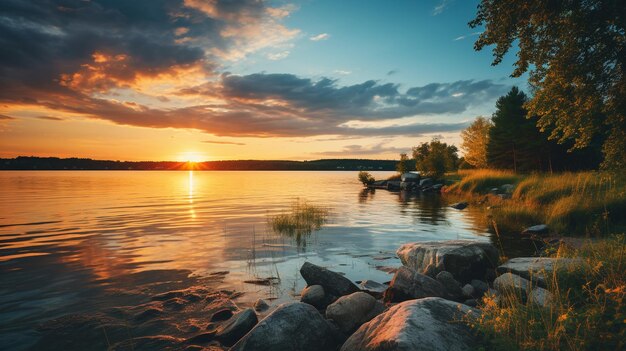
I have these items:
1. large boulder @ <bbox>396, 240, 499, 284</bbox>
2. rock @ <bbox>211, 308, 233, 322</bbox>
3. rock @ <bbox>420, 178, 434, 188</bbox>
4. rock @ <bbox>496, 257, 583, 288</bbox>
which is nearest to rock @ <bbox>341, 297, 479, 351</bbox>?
rock @ <bbox>496, 257, 583, 288</bbox>

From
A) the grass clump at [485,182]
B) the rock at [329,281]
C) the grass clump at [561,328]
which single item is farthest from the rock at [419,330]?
the grass clump at [485,182]

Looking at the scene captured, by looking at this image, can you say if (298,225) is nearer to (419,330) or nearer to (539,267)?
(539,267)

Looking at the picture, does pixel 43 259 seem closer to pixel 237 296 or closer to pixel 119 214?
pixel 237 296

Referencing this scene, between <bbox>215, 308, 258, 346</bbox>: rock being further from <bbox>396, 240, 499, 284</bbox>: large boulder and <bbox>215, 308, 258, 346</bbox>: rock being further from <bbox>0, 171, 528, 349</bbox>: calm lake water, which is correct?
<bbox>396, 240, 499, 284</bbox>: large boulder

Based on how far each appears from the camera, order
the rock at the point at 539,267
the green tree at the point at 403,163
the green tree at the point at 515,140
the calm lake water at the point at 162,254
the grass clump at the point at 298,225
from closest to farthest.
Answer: the rock at the point at 539,267 < the calm lake water at the point at 162,254 < the grass clump at the point at 298,225 < the green tree at the point at 515,140 < the green tree at the point at 403,163

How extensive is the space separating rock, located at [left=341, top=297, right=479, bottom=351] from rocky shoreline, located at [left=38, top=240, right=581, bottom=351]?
1cm

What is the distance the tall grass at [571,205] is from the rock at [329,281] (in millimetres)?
9115

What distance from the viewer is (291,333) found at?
6.14m

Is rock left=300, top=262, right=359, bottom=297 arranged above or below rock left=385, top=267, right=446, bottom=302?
below

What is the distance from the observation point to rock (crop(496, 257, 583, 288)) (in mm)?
7169

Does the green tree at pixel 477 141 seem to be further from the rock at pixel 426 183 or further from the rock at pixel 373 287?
the rock at pixel 373 287

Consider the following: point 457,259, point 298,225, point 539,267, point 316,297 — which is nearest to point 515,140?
point 298,225

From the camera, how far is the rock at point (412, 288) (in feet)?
26.2

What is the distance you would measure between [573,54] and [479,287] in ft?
40.1
